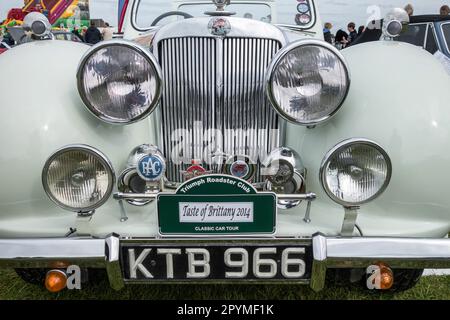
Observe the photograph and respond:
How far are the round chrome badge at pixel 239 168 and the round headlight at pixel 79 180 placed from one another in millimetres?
570

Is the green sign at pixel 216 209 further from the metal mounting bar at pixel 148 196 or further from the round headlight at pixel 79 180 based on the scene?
the round headlight at pixel 79 180

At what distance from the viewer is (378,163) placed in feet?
4.95

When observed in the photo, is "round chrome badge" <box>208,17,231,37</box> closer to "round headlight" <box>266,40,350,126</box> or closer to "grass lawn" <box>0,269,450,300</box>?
"round headlight" <box>266,40,350,126</box>

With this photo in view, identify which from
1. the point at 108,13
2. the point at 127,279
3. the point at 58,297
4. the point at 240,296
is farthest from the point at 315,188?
the point at 108,13

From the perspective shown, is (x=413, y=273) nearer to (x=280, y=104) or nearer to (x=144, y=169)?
(x=280, y=104)

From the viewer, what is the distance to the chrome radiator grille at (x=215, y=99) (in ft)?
6.44

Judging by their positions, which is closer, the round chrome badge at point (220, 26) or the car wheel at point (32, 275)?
the round chrome badge at point (220, 26)

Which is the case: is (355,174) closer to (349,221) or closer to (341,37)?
(349,221)

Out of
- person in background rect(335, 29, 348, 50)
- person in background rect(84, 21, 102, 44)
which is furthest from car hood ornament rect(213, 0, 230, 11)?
person in background rect(335, 29, 348, 50)

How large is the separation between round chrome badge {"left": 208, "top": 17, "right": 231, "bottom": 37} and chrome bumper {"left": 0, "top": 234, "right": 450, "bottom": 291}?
1.01m

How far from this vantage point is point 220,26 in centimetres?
193

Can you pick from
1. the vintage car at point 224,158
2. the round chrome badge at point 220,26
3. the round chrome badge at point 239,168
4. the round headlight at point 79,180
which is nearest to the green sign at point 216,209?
the vintage car at point 224,158

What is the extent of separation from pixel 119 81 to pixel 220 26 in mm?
566

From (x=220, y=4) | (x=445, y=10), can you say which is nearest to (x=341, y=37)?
(x=445, y=10)
